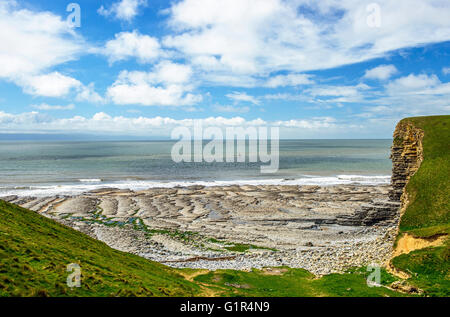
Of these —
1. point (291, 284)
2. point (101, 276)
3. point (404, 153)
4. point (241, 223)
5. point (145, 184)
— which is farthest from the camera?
point (145, 184)

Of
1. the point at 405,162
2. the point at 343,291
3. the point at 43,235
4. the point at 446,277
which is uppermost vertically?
the point at 405,162

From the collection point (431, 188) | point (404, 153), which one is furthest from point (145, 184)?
point (431, 188)

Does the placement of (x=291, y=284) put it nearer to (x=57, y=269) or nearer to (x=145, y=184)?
(x=57, y=269)

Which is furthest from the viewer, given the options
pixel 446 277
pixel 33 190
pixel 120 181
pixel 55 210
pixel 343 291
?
pixel 120 181

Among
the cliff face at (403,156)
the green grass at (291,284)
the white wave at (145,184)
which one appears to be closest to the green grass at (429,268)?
the green grass at (291,284)

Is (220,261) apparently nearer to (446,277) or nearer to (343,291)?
(343,291)

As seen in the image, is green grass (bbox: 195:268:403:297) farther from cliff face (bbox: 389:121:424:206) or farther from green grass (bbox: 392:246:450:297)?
cliff face (bbox: 389:121:424:206)
